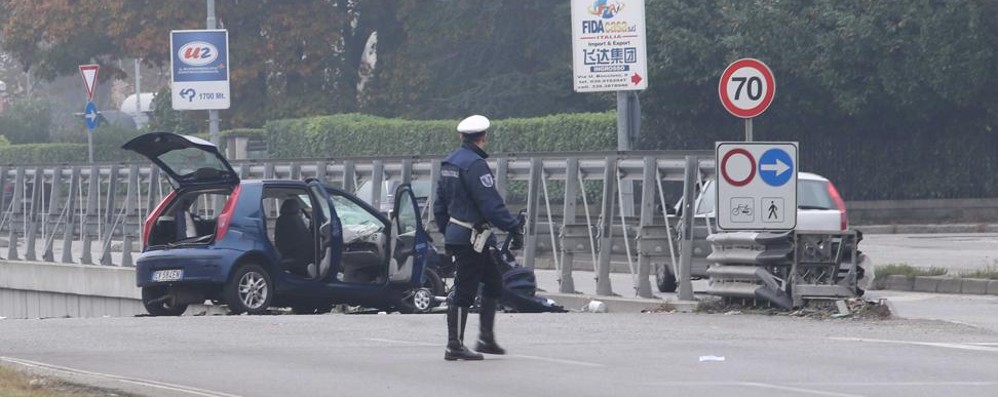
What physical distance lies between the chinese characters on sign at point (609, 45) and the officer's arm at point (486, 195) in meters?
15.9

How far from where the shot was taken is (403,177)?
22.2 m

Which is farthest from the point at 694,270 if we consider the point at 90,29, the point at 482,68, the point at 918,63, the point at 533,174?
the point at 90,29

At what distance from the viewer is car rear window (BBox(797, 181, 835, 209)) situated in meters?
20.7

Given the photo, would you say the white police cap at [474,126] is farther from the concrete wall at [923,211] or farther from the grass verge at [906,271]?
the concrete wall at [923,211]

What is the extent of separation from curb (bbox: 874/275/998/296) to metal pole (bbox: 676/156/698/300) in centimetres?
389

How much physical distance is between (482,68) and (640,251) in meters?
33.5

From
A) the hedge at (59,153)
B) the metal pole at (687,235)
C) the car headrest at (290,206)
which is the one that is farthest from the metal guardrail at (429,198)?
the hedge at (59,153)

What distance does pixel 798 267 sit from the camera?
15242 mm

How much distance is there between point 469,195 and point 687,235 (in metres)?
6.22

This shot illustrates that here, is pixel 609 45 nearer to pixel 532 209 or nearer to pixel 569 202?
pixel 532 209

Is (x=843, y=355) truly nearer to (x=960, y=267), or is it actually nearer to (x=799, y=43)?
(x=960, y=267)

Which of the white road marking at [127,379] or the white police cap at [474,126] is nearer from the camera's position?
the white road marking at [127,379]

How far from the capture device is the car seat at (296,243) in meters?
17.7

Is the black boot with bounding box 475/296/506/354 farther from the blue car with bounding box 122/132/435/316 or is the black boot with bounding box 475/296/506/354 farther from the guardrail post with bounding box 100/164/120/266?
the guardrail post with bounding box 100/164/120/266
